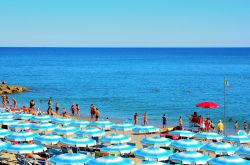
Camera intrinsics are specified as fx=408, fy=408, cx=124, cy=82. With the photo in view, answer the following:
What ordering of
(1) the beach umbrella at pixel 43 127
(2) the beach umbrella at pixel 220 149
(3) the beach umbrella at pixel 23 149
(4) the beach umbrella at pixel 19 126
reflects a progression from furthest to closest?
1. (4) the beach umbrella at pixel 19 126
2. (1) the beach umbrella at pixel 43 127
3. (2) the beach umbrella at pixel 220 149
4. (3) the beach umbrella at pixel 23 149

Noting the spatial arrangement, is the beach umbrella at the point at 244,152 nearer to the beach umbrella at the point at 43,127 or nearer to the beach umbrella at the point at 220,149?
the beach umbrella at the point at 220,149

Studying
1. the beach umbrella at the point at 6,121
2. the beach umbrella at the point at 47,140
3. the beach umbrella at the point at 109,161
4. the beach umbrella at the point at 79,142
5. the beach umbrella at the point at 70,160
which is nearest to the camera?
the beach umbrella at the point at 109,161

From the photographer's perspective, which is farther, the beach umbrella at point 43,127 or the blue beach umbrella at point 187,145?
the beach umbrella at point 43,127

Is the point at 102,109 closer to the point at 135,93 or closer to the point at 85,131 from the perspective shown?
the point at 135,93

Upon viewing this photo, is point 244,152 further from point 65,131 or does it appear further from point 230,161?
point 65,131

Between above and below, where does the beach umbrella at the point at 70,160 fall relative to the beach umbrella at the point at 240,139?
below

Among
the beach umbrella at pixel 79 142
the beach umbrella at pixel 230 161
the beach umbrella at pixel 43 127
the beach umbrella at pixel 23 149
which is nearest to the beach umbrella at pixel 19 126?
the beach umbrella at pixel 43 127

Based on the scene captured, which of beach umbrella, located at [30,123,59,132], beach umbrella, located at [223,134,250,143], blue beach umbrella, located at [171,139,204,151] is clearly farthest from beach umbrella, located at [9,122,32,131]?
beach umbrella, located at [223,134,250,143]

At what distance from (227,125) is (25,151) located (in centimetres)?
2269

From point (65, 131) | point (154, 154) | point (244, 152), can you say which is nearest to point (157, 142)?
point (154, 154)

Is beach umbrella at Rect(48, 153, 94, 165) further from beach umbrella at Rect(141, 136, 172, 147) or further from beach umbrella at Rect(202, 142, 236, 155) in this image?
beach umbrella at Rect(202, 142, 236, 155)

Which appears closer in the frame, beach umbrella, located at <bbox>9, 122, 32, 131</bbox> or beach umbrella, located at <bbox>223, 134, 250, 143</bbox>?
beach umbrella, located at <bbox>223, 134, 250, 143</bbox>

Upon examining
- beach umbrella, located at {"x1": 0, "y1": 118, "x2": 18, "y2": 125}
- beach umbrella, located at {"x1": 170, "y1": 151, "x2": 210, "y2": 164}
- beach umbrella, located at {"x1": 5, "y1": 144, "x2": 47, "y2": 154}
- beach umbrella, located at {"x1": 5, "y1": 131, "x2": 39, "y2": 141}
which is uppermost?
beach umbrella, located at {"x1": 0, "y1": 118, "x2": 18, "y2": 125}

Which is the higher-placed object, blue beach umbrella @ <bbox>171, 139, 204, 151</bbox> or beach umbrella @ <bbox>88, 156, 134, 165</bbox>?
blue beach umbrella @ <bbox>171, 139, 204, 151</bbox>
